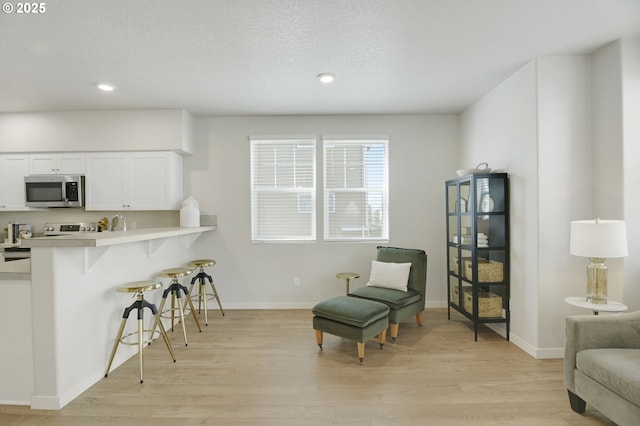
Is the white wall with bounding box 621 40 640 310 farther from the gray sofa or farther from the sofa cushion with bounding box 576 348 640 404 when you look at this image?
the sofa cushion with bounding box 576 348 640 404

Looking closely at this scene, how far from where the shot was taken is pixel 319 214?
448 cm

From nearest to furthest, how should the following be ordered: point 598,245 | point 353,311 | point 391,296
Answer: point 598,245 → point 353,311 → point 391,296

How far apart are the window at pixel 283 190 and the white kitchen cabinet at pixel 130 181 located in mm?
1126

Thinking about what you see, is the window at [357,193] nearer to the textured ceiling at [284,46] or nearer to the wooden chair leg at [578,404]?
the textured ceiling at [284,46]

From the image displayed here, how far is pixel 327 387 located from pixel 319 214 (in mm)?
2396

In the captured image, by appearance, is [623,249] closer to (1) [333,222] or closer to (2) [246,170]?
(1) [333,222]

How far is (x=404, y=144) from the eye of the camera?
4.48 m

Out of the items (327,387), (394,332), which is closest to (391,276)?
(394,332)

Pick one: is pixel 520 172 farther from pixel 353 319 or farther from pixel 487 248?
Result: pixel 353 319

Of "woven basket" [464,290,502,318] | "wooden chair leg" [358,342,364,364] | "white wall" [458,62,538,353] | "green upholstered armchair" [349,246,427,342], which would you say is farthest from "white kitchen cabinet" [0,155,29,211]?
"white wall" [458,62,538,353]

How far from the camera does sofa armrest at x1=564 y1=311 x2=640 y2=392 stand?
212 centimetres

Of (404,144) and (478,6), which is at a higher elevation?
(478,6)

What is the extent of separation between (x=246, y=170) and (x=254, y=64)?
1808 mm

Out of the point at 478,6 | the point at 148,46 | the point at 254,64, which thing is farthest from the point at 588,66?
the point at 148,46
